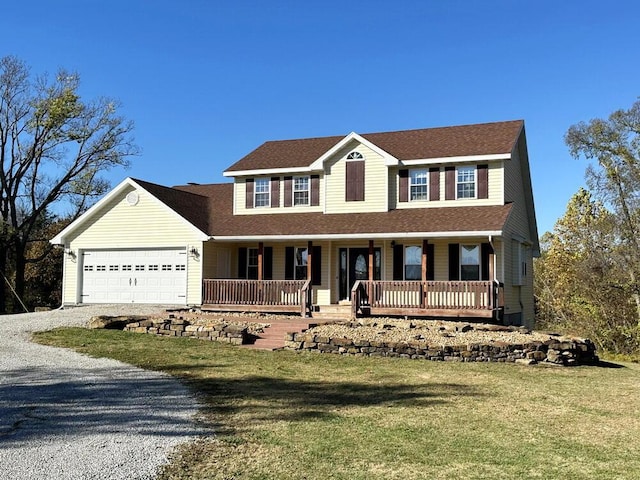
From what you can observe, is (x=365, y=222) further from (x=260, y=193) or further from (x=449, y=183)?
(x=260, y=193)

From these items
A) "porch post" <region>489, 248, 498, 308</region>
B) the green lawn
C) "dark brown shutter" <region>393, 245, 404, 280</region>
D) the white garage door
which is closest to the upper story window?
"dark brown shutter" <region>393, 245, 404, 280</region>

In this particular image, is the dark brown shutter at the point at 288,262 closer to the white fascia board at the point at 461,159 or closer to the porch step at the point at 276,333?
the porch step at the point at 276,333

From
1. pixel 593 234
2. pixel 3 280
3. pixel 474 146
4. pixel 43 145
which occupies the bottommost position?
pixel 3 280

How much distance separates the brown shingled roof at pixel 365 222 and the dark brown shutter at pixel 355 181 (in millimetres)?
675

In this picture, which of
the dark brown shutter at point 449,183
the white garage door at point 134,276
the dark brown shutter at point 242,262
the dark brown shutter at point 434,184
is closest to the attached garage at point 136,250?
the white garage door at point 134,276

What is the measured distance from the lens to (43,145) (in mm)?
34000

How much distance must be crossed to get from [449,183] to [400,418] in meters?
13.6

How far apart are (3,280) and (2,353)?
22.4 m

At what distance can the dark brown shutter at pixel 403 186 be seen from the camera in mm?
21125

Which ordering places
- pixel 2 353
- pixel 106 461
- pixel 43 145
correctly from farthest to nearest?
1. pixel 43 145
2. pixel 2 353
3. pixel 106 461

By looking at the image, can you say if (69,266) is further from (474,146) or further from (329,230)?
(474,146)

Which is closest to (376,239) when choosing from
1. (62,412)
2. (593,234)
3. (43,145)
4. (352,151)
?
(352,151)

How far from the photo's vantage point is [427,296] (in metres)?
18.3

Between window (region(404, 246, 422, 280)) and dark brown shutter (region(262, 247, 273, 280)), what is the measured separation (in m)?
5.11
